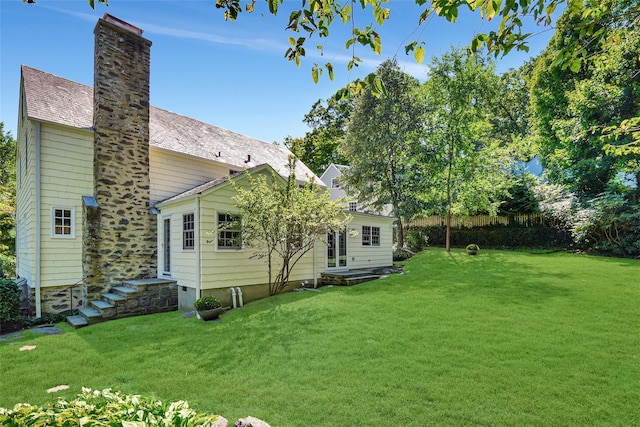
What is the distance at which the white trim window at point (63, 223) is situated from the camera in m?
9.48

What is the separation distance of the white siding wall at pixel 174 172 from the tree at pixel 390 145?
10.0m

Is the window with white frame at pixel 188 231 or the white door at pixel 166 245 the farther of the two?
the white door at pixel 166 245

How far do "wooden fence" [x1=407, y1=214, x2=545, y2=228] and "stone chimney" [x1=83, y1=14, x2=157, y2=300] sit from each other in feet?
59.0

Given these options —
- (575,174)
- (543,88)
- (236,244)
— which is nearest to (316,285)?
(236,244)

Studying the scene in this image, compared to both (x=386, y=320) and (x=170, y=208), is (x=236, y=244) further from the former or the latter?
(x=386, y=320)

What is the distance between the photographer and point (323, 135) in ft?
109

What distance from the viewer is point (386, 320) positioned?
693 cm

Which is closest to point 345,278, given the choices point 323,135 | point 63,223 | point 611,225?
point 63,223

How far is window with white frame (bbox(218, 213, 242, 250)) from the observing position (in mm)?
9516

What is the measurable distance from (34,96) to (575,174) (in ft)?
82.5

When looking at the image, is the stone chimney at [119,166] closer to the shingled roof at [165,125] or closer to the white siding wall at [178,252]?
the white siding wall at [178,252]

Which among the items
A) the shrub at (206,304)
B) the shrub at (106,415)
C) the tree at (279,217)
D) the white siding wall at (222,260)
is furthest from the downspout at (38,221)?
the shrub at (106,415)

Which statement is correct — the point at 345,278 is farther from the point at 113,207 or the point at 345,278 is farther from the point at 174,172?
the point at 113,207

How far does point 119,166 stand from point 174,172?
1862 mm
